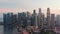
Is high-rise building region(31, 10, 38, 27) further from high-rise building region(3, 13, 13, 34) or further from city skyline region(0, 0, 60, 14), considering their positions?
high-rise building region(3, 13, 13, 34)

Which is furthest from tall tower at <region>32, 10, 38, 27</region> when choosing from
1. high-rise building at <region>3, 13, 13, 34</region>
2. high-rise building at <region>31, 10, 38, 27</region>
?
high-rise building at <region>3, 13, 13, 34</region>

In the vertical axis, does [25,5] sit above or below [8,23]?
above

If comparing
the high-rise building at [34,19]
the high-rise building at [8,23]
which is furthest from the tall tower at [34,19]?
the high-rise building at [8,23]

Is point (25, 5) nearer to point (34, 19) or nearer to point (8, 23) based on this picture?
point (34, 19)

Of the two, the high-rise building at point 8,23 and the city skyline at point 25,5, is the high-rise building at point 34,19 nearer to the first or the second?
the city skyline at point 25,5

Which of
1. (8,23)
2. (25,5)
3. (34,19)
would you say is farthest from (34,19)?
(8,23)

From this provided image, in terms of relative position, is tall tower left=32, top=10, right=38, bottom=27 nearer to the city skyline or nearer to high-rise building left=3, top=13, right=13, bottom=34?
the city skyline

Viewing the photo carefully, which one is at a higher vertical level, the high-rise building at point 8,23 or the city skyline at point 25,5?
the city skyline at point 25,5

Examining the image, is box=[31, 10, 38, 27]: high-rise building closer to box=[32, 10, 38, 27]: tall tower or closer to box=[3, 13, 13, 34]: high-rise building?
box=[32, 10, 38, 27]: tall tower

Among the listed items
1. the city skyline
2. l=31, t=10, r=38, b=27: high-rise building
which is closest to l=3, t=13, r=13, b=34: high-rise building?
the city skyline

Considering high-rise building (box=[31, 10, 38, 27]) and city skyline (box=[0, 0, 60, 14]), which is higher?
city skyline (box=[0, 0, 60, 14])

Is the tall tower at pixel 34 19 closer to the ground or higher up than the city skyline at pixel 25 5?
closer to the ground

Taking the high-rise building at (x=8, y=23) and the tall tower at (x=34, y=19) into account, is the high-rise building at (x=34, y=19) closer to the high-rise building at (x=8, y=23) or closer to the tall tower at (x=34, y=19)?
the tall tower at (x=34, y=19)
